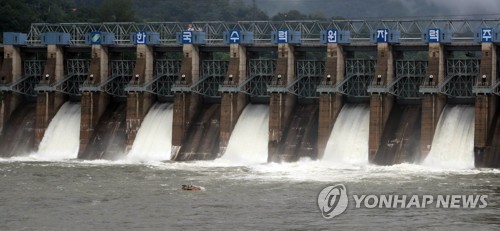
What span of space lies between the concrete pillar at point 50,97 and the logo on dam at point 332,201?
130 ft

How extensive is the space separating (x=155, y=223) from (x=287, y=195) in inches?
478

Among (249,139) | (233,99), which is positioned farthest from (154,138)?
(249,139)

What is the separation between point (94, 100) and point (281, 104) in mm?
18922

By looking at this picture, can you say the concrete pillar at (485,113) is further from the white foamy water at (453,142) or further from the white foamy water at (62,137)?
the white foamy water at (62,137)

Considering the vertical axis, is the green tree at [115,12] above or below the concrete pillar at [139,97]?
above

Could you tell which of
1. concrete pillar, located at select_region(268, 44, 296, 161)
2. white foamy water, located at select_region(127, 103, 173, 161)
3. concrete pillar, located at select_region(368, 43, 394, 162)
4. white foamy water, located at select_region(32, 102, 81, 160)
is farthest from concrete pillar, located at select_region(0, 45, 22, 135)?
concrete pillar, located at select_region(368, 43, 394, 162)

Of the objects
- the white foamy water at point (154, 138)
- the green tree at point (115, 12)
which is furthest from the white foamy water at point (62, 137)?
the green tree at point (115, 12)

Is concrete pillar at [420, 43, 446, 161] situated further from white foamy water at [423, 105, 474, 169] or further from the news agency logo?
the news agency logo

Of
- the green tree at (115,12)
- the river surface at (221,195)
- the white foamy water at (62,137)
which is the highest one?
the green tree at (115,12)

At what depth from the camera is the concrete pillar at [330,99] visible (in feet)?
310

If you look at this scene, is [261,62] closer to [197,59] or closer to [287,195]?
[197,59]

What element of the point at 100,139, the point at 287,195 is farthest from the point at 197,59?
the point at 287,195

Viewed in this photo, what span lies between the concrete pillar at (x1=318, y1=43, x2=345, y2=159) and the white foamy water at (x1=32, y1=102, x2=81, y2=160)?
23.7 m

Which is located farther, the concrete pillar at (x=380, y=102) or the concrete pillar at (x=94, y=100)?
the concrete pillar at (x=94, y=100)
